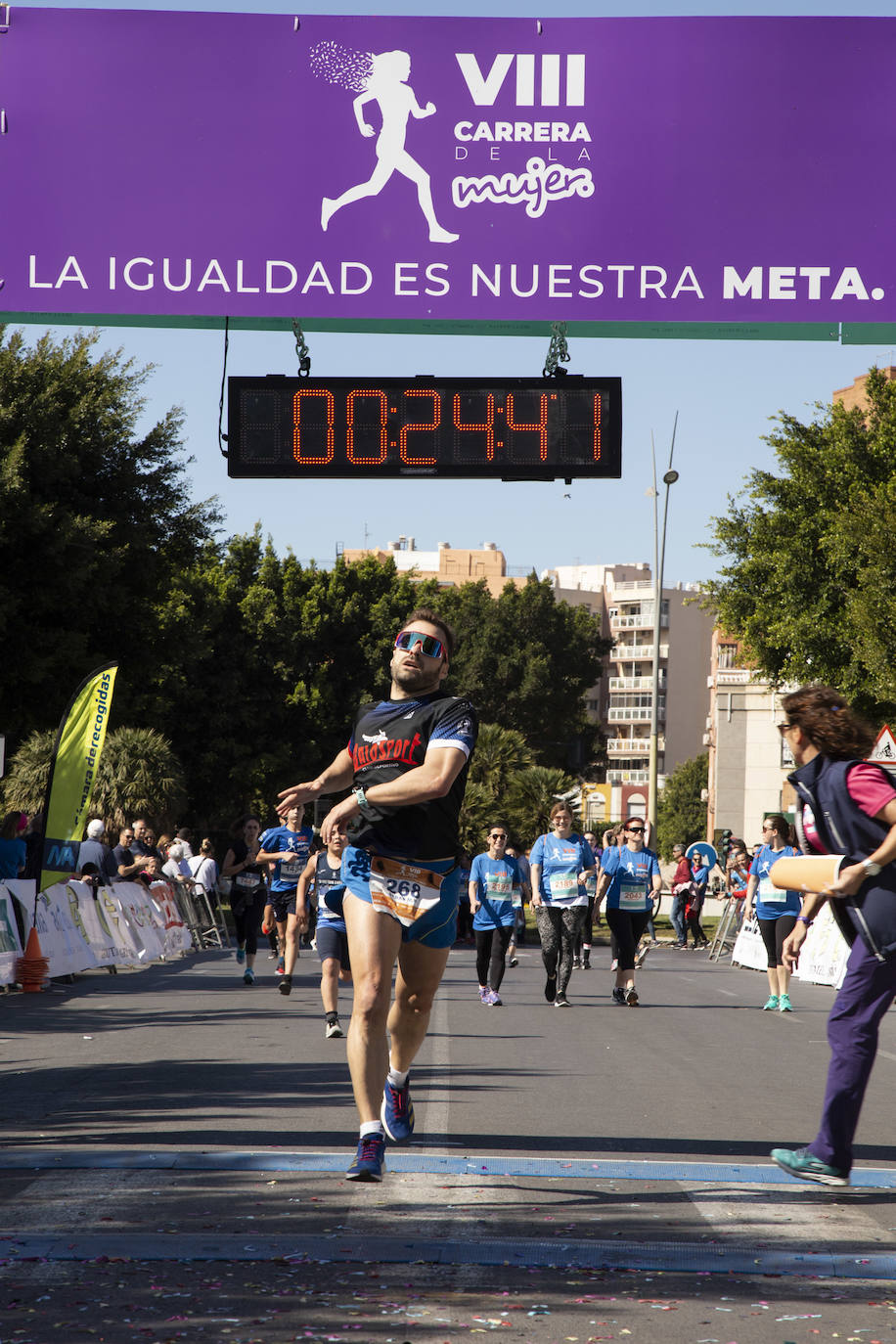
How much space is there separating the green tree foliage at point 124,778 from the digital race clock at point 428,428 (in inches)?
938

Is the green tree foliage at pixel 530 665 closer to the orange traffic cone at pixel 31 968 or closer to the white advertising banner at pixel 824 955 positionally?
the white advertising banner at pixel 824 955

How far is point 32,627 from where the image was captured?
25.5 metres

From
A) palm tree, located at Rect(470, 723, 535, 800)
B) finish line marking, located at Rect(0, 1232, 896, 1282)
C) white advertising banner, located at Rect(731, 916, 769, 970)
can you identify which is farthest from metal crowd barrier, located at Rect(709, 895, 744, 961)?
finish line marking, located at Rect(0, 1232, 896, 1282)

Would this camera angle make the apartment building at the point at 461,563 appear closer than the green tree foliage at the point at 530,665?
No

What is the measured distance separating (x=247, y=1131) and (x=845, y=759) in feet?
10.3

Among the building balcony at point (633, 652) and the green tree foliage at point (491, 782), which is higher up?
the building balcony at point (633, 652)

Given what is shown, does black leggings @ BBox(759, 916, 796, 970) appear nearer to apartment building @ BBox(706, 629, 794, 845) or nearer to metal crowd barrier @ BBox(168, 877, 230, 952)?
metal crowd barrier @ BBox(168, 877, 230, 952)

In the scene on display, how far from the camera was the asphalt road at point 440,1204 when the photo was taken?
4.46 m

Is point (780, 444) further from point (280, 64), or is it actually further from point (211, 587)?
point (280, 64)

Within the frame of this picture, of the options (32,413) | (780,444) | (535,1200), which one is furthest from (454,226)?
(780,444)

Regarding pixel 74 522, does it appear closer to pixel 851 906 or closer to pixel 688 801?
pixel 851 906

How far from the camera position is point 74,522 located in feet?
81.9

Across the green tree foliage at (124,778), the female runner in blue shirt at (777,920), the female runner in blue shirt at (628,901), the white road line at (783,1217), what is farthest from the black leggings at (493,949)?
the green tree foliage at (124,778)

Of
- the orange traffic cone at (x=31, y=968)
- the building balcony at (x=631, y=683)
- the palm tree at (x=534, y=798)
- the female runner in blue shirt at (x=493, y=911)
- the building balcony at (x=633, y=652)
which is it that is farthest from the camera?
the building balcony at (x=633, y=652)
